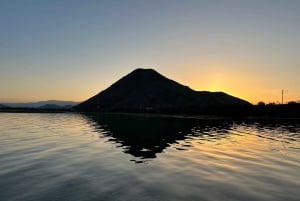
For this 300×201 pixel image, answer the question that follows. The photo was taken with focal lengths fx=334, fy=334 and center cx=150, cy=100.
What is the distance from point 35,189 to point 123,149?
915 inches

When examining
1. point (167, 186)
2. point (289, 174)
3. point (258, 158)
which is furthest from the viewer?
point (258, 158)

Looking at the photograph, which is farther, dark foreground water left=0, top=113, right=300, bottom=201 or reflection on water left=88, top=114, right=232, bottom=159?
reflection on water left=88, top=114, right=232, bottom=159

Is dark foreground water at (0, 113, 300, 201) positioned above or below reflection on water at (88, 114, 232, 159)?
below

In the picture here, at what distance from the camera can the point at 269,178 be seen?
27047 mm

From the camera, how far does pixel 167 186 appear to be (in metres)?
23.8

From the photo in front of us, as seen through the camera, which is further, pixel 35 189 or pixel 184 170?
pixel 184 170

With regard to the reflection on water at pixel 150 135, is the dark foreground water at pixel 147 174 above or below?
below

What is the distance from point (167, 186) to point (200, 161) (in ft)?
40.4

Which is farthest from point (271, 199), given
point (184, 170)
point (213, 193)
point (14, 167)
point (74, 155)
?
point (74, 155)

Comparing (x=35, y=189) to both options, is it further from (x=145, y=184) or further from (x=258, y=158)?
(x=258, y=158)

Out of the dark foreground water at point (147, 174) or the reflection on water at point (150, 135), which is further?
the reflection on water at point (150, 135)

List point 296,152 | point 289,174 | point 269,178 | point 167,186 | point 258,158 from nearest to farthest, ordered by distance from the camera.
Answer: point 167,186 → point 269,178 → point 289,174 → point 258,158 → point 296,152

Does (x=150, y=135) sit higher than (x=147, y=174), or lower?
higher

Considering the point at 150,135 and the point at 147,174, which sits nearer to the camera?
the point at 147,174
